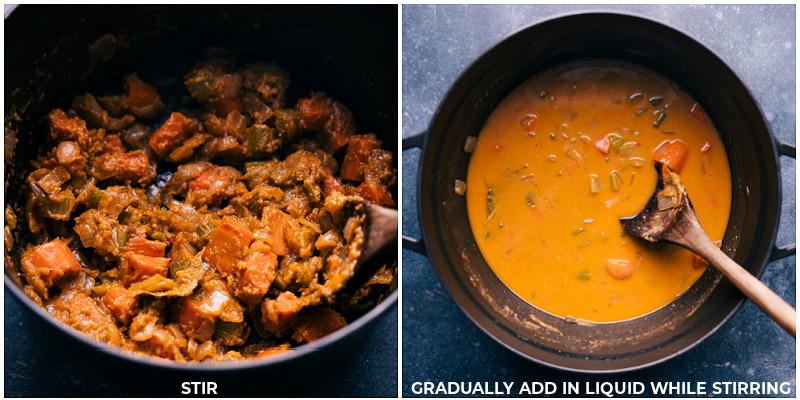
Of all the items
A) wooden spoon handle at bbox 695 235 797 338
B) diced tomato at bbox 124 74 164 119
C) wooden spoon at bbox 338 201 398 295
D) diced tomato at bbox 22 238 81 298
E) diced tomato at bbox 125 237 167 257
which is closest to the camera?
wooden spoon handle at bbox 695 235 797 338

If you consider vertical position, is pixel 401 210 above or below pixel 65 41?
below

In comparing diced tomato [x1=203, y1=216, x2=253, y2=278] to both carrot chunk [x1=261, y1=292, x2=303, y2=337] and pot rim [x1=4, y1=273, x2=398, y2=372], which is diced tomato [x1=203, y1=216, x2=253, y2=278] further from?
pot rim [x1=4, y1=273, x2=398, y2=372]

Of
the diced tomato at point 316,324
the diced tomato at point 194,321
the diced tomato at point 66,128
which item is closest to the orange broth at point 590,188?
the diced tomato at point 316,324

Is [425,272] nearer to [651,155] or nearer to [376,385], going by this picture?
[376,385]

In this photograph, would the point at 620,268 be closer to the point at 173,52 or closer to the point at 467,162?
the point at 467,162

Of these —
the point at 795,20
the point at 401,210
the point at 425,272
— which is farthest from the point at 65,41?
the point at 795,20

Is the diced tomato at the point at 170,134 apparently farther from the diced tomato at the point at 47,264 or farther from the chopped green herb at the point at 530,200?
the chopped green herb at the point at 530,200

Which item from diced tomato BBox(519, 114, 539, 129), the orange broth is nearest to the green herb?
the orange broth
